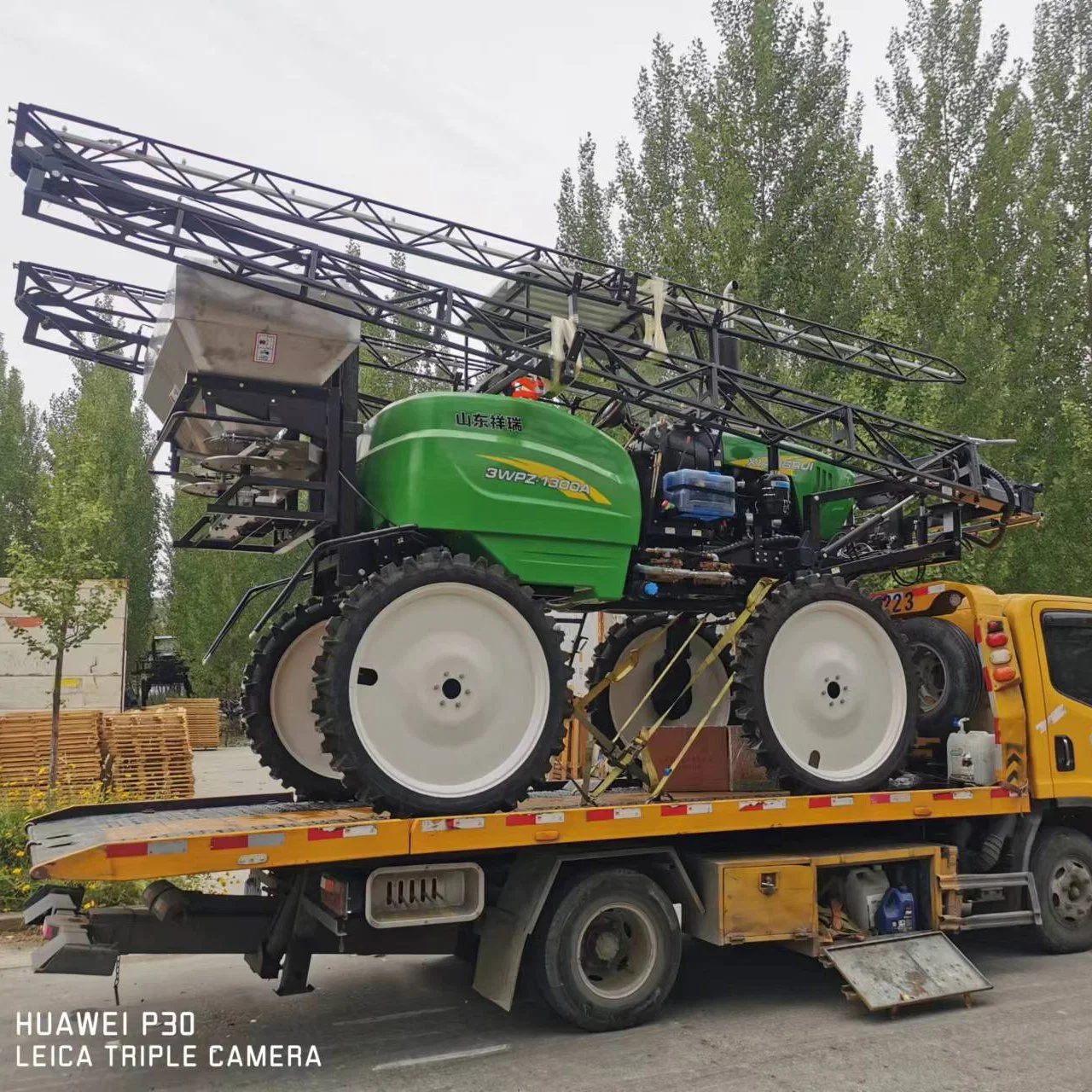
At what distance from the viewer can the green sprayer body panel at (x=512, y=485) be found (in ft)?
20.5

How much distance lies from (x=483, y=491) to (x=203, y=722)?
24150 millimetres

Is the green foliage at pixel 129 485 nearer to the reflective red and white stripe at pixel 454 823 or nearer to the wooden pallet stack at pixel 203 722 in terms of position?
the wooden pallet stack at pixel 203 722

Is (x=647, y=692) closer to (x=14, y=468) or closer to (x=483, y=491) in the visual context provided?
(x=483, y=491)

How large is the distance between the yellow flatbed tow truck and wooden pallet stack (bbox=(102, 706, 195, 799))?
753 centimetres

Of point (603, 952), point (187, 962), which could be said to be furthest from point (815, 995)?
point (187, 962)

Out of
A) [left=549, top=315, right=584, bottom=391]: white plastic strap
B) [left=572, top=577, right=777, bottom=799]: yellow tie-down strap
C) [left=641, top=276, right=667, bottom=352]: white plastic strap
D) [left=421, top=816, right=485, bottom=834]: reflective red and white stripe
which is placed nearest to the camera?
[left=421, top=816, right=485, bottom=834]: reflective red and white stripe

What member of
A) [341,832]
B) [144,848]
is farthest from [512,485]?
[144,848]

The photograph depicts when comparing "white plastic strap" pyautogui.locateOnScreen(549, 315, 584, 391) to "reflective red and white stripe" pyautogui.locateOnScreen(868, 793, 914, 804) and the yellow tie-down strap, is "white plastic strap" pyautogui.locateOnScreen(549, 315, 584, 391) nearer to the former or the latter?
the yellow tie-down strap

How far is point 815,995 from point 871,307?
47.4 ft

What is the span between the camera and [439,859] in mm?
5754

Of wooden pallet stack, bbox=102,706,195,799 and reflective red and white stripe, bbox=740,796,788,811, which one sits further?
wooden pallet stack, bbox=102,706,195,799

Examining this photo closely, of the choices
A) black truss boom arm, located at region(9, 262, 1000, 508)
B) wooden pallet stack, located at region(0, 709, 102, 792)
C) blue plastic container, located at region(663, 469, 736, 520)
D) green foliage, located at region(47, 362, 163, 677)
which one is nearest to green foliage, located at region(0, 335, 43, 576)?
green foliage, located at region(47, 362, 163, 677)

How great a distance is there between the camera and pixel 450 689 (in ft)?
19.7

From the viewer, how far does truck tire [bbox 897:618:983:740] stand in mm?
7684
